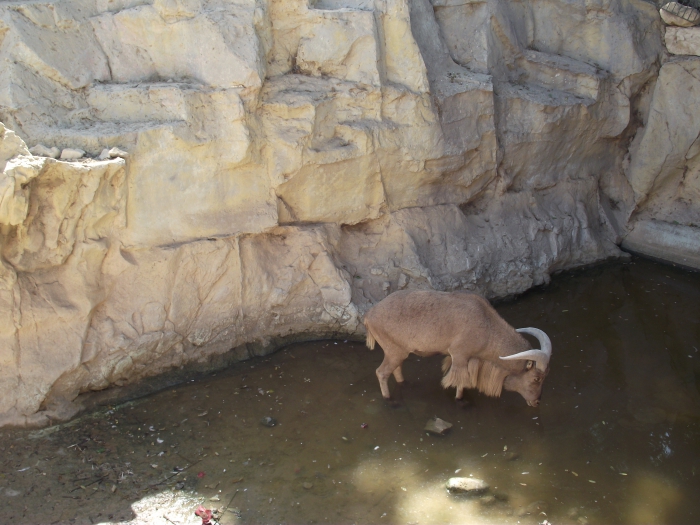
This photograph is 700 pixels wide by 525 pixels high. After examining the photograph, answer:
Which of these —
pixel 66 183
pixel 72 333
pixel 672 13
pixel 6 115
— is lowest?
pixel 72 333

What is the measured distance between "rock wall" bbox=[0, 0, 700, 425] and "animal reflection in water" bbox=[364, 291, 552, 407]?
1.19 metres

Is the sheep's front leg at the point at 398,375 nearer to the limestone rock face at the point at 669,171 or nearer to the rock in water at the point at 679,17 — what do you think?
the limestone rock face at the point at 669,171

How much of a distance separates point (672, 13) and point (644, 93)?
1.36 metres

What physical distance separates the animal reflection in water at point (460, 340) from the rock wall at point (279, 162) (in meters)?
1.19

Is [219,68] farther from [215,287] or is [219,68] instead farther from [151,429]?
[151,429]

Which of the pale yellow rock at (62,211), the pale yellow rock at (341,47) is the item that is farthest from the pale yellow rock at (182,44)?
the pale yellow rock at (62,211)

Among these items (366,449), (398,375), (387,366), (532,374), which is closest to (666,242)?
(532,374)

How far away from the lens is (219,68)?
6574 mm

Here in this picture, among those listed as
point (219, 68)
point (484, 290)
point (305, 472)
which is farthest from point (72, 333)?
point (484, 290)

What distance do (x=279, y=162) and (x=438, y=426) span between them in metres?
3.38

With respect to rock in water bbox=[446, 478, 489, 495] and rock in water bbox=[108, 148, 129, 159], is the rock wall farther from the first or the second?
rock in water bbox=[446, 478, 489, 495]

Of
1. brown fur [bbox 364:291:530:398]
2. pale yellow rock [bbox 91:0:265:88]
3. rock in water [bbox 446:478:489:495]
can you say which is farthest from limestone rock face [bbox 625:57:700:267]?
pale yellow rock [bbox 91:0:265:88]

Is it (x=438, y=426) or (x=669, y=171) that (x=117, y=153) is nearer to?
(x=438, y=426)

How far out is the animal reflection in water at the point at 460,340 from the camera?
6242mm
